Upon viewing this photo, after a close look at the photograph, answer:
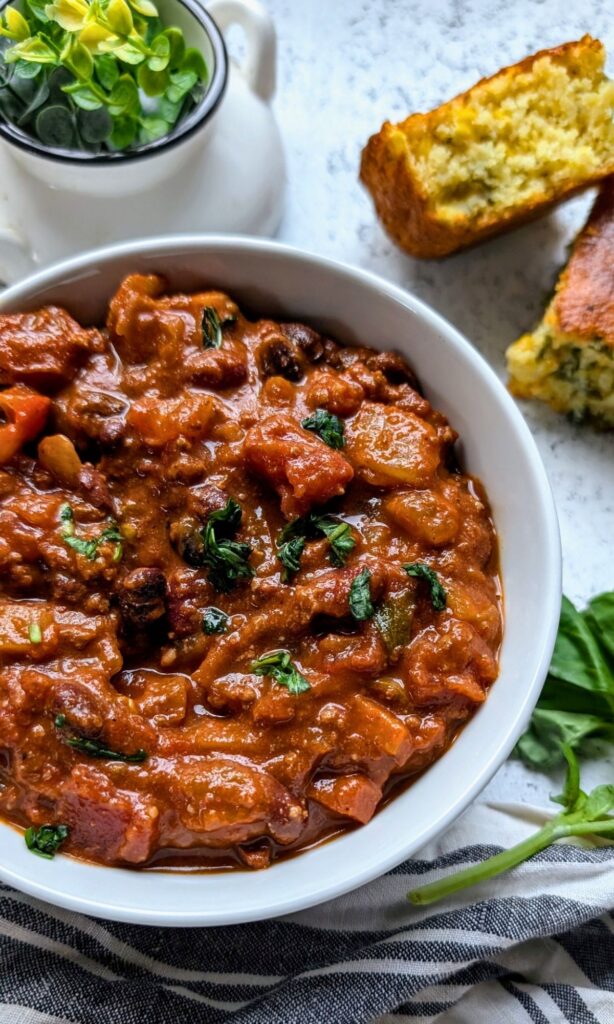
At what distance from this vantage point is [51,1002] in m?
4.04

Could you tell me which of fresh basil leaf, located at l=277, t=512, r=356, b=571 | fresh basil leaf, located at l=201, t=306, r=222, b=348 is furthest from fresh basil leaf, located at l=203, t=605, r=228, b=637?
fresh basil leaf, located at l=201, t=306, r=222, b=348

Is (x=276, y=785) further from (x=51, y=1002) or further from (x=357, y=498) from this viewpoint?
(x=51, y=1002)

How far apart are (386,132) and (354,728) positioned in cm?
232

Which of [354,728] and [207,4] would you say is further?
[207,4]

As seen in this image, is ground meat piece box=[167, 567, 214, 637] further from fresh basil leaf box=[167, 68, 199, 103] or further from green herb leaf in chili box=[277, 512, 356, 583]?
fresh basil leaf box=[167, 68, 199, 103]

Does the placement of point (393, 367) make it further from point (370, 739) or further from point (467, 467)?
point (370, 739)

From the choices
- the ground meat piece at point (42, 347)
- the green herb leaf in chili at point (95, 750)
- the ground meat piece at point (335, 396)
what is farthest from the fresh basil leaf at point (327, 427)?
the green herb leaf in chili at point (95, 750)

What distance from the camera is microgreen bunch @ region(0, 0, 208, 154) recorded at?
3.64 metres

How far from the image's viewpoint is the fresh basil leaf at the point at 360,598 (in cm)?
348

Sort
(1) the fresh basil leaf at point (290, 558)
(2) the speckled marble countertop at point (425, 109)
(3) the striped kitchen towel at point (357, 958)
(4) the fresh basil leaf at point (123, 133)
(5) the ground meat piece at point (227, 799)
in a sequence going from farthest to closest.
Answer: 1. (2) the speckled marble countertop at point (425, 109)
2. (3) the striped kitchen towel at point (357, 958)
3. (4) the fresh basil leaf at point (123, 133)
4. (1) the fresh basil leaf at point (290, 558)
5. (5) the ground meat piece at point (227, 799)

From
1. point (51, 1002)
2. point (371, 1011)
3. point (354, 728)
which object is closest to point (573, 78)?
point (354, 728)

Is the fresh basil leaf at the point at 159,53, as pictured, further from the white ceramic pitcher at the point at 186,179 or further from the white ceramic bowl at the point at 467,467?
the white ceramic bowl at the point at 467,467

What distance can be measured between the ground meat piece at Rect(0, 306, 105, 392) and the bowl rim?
512 mm

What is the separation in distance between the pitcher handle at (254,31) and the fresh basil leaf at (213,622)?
2121 mm
